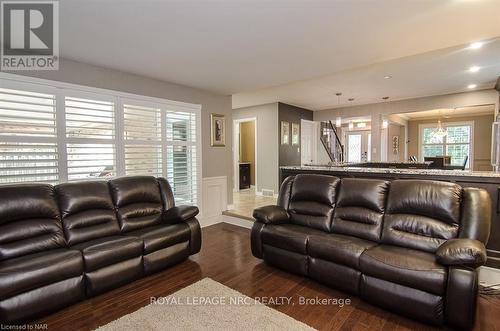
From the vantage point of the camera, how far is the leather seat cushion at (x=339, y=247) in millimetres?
2324

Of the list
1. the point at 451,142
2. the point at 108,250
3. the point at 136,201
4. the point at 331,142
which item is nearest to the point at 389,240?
the point at 108,250

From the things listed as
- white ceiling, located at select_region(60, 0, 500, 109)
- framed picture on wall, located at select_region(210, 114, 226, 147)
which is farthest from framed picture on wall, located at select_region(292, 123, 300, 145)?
white ceiling, located at select_region(60, 0, 500, 109)

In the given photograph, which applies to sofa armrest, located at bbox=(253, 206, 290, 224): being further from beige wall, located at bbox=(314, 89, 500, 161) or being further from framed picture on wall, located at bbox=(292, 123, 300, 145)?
beige wall, located at bbox=(314, 89, 500, 161)

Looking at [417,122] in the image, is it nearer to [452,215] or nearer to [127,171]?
[452,215]

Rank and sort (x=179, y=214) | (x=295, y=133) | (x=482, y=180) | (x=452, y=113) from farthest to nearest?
1. (x=452, y=113)
2. (x=295, y=133)
3. (x=179, y=214)
4. (x=482, y=180)

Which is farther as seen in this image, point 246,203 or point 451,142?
point 451,142

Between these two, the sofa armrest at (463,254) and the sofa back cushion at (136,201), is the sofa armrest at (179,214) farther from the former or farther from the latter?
the sofa armrest at (463,254)

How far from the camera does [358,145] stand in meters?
10.3

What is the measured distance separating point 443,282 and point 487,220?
0.80 m

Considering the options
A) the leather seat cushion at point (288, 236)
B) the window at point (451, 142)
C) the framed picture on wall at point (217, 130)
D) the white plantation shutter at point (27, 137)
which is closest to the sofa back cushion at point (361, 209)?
the leather seat cushion at point (288, 236)

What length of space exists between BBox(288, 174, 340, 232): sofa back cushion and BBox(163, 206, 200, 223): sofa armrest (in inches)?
50.7

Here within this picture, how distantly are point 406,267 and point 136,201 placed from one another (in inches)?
117

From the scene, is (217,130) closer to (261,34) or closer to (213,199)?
(213,199)

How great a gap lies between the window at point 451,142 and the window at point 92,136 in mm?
8669
